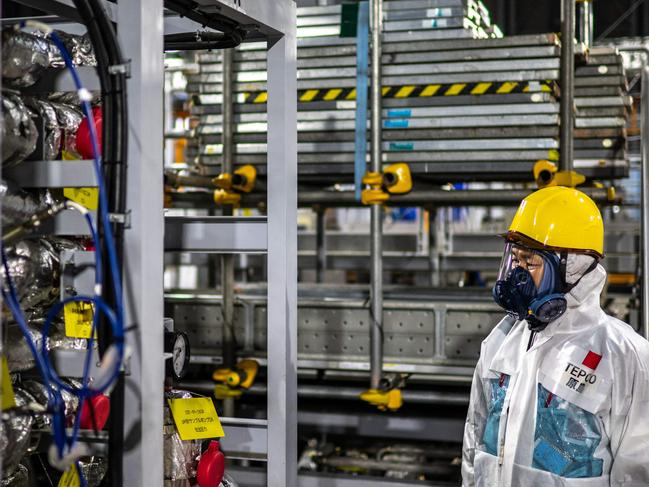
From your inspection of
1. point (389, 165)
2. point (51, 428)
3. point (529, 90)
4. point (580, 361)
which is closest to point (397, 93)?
point (389, 165)

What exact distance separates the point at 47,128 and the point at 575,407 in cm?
188

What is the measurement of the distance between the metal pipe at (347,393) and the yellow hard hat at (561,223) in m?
2.32

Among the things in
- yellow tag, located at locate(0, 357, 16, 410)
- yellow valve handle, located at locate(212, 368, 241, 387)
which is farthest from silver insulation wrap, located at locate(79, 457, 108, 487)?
yellow valve handle, located at locate(212, 368, 241, 387)

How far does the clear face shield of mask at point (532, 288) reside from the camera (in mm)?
2922

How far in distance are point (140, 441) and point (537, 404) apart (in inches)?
53.7

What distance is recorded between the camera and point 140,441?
7.55ft

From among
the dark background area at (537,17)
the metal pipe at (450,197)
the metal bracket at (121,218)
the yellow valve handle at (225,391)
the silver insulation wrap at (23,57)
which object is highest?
the dark background area at (537,17)

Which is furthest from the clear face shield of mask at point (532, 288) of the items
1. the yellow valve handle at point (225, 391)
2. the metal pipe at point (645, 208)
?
the yellow valve handle at point (225, 391)

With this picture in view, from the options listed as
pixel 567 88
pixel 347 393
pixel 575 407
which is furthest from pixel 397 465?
pixel 575 407

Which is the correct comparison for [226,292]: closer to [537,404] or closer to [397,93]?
[397,93]

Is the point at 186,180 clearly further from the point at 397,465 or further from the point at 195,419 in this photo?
the point at 195,419

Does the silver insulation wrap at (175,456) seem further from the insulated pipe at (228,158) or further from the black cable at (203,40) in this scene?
the insulated pipe at (228,158)

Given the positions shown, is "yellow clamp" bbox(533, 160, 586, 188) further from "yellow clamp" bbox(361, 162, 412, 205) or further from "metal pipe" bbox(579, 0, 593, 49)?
"metal pipe" bbox(579, 0, 593, 49)

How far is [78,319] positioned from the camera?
2.50m
